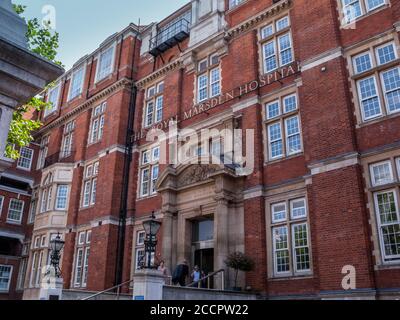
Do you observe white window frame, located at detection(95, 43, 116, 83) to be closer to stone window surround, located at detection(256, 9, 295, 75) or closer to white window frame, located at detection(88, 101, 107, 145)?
white window frame, located at detection(88, 101, 107, 145)

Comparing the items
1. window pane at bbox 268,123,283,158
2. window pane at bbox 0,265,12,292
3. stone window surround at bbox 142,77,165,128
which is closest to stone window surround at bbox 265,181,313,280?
window pane at bbox 268,123,283,158

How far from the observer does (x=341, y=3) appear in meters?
15.6

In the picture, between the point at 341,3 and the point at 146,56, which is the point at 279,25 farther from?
the point at 146,56

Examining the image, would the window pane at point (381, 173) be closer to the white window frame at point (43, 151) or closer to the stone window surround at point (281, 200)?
the stone window surround at point (281, 200)

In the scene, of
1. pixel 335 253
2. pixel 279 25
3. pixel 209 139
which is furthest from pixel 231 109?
pixel 335 253

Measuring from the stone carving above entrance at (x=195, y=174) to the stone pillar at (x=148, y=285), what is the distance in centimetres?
666

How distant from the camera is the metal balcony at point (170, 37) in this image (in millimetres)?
22828

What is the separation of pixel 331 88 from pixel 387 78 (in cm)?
182

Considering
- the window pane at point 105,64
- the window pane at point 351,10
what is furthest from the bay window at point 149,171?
the window pane at point 351,10

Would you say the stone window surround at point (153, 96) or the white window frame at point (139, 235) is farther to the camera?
the stone window surround at point (153, 96)

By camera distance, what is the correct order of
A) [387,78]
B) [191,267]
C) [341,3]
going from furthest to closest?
[191,267]
[341,3]
[387,78]

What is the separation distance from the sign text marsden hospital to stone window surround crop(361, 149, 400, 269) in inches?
201

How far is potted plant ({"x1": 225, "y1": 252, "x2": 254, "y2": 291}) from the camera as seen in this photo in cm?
1448

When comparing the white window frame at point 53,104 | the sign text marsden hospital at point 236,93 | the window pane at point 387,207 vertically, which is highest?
the white window frame at point 53,104
